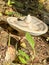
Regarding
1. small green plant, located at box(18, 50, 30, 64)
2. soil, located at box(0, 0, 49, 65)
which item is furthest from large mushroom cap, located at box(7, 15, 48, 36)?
small green plant, located at box(18, 50, 30, 64)

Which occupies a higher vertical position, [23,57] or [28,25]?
[28,25]

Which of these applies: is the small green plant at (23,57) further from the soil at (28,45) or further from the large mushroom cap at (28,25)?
the large mushroom cap at (28,25)

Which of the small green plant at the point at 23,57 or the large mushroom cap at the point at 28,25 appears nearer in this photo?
the small green plant at the point at 23,57

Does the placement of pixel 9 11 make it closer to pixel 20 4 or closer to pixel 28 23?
pixel 20 4

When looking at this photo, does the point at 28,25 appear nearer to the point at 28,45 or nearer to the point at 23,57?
the point at 28,45

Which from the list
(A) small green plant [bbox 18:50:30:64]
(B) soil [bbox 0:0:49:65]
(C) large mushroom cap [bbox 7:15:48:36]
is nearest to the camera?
(A) small green plant [bbox 18:50:30:64]

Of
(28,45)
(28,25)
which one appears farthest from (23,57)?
(28,25)

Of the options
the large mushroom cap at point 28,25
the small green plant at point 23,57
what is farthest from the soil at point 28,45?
the large mushroom cap at point 28,25

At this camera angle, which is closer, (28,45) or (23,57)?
(23,57)

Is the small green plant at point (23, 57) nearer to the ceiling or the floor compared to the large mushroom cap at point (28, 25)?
nearer to the floor

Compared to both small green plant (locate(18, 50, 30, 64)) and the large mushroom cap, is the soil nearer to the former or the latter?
small green plant (locate(18, 50, 30, 64))

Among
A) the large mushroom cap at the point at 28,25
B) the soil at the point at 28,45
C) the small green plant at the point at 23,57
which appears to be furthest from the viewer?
the large mushroom cap at the point at 28,25
